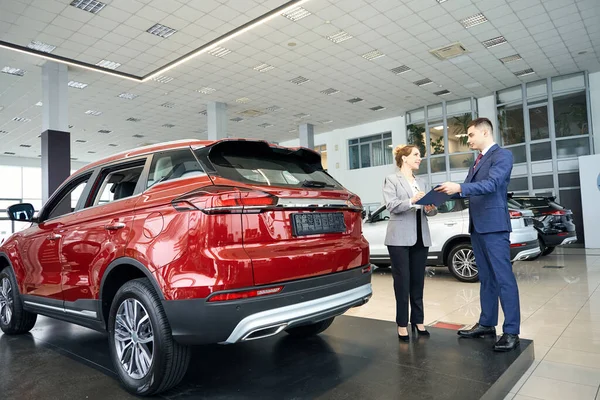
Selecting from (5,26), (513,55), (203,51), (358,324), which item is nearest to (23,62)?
(5,26)

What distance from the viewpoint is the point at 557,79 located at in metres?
13.0

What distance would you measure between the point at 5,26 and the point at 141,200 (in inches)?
339

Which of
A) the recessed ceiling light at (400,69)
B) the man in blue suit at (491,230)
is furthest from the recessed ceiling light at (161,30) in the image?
the man in blue suit at (491,230)

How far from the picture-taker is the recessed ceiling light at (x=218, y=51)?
9711mm

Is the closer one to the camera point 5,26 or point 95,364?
point 95,364

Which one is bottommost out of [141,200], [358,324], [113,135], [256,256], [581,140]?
[358,324]

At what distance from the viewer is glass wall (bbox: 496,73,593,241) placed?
12688 mm

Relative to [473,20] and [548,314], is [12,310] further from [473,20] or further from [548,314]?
[473,20]

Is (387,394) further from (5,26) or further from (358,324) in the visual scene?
(5,26)

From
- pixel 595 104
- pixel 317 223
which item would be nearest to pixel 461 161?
pixel 595 104

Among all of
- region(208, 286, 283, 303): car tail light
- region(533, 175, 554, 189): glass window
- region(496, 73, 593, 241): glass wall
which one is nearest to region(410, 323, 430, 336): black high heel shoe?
region(208, 286, 283, 303): car tail light

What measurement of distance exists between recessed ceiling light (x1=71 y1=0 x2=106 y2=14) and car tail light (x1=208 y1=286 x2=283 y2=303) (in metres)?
7.71

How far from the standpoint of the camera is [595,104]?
12.7m

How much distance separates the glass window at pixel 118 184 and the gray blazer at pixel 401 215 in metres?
1.64
